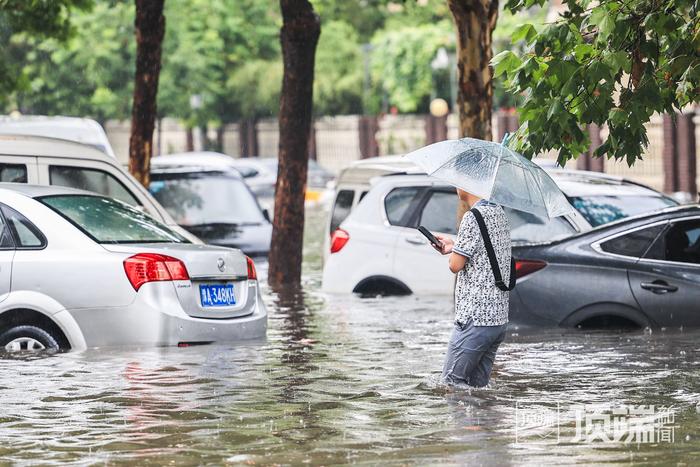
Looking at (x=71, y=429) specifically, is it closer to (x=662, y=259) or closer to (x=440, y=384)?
(x=440, y=384)

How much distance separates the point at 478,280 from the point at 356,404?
1079mm

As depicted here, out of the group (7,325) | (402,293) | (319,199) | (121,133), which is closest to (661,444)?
(7,325)

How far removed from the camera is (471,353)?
30.9 ft

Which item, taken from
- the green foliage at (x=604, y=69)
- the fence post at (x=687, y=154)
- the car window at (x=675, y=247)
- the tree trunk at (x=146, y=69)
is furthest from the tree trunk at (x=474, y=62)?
the fence post at (x=687, y=154)

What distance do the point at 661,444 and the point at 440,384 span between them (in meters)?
2.12

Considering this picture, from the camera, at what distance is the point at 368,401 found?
31.4 feet

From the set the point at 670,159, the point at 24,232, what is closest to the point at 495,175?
the point at 24,232

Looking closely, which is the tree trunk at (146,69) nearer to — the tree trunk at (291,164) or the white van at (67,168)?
the tree trunk at (291,164)

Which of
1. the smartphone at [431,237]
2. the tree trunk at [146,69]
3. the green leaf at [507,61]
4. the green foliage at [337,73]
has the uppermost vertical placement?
the green foliage at [337,73]

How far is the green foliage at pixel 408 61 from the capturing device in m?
61.5

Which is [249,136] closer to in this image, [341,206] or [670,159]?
[670,159]

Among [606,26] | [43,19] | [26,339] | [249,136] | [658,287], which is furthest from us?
[249,136]

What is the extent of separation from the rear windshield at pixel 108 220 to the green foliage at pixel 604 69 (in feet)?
10.2

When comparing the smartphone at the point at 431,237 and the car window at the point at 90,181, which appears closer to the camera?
the smartphone at the point at 431,237
